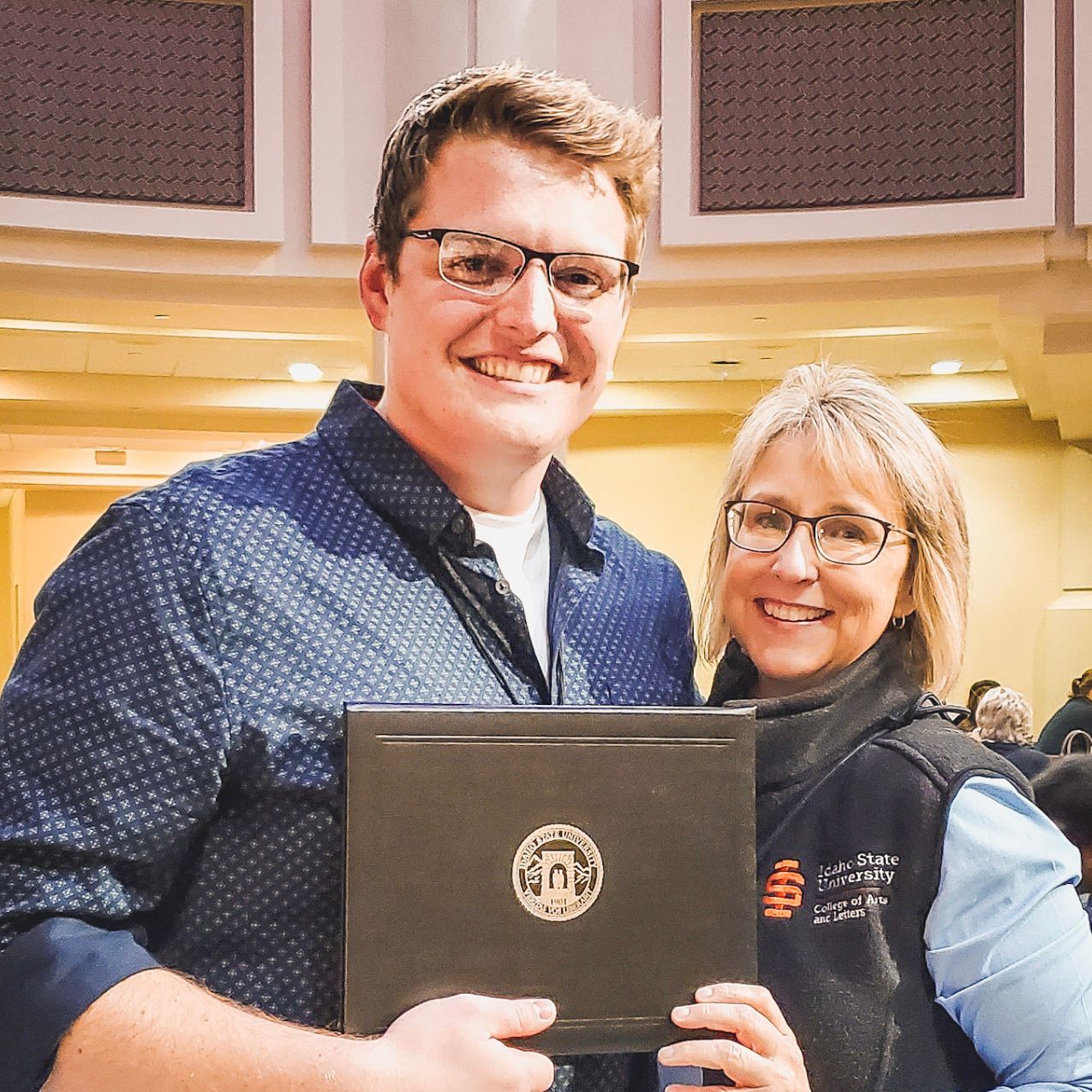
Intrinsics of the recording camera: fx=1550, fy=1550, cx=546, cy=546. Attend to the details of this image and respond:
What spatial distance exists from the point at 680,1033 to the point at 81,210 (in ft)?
24.4

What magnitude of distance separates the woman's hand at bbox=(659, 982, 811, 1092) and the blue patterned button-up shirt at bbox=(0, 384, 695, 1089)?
1.10ft

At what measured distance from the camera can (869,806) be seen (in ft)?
5.77

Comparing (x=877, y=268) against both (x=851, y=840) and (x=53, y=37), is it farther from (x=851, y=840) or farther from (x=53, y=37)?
(x=851, y=840)

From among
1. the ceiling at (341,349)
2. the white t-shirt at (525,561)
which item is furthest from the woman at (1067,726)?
the white t-shirt at (525,561)

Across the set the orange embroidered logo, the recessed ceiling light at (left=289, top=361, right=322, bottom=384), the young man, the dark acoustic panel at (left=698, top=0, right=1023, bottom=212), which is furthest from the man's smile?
the recessed ceiling light at (left=289, top=361, right=322, bottom=384)

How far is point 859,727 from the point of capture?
→ 185 cm

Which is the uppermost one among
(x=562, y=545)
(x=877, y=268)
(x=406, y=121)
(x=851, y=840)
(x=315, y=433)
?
(x=877, y=268)

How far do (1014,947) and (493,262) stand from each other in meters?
0.91

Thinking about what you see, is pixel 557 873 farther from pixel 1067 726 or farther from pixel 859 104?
pixel 859 104

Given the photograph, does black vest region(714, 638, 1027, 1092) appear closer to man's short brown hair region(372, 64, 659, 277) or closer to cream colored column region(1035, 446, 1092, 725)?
man's short brown hair region(372, 64, 659, 277)

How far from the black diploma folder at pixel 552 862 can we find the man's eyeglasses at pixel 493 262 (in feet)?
1.69

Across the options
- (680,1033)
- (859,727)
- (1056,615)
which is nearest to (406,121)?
(859,727)

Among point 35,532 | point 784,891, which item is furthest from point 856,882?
point 35,532

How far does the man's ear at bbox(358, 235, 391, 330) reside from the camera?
5.88 feet
